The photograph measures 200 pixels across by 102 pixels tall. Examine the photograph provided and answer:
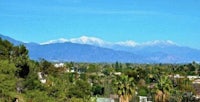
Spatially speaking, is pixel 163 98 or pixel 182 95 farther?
pixel 182 95

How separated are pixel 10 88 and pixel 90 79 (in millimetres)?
76731

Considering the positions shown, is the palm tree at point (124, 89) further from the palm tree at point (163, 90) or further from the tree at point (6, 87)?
the tree at point (6, 87)

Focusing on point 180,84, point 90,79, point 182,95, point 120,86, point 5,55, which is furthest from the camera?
point 90,79

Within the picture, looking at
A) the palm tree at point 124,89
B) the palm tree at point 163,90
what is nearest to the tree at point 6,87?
the palm tree at point 124,89

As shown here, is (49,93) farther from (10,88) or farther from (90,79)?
(90,79)

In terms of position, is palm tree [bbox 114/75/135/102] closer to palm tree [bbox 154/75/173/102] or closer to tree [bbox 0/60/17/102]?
palm tree [bbox 154/75/173/102]

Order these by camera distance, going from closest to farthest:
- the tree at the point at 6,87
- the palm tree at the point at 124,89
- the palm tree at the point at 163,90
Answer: the tree at the point at 6,87 → the palm tree at the point at 124,89 → the palm tree at the point at 163,90

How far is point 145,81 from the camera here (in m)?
95.5

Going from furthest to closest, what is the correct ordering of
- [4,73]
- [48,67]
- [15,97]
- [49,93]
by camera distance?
[48,67]
[49,93]
[4,73]
[15,97]

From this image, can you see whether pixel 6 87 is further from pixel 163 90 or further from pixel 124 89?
pixel 163 90

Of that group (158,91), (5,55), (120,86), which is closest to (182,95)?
(158,91)

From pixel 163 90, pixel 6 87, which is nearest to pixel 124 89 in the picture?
pixel 163 90

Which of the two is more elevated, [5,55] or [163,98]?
[5,55]

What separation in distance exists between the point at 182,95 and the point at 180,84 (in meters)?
18.4
